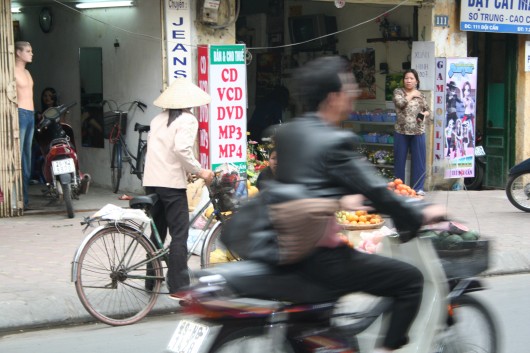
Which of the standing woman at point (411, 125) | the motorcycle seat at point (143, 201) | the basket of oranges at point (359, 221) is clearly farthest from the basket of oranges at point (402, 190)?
the standing woman at point (411, 125)

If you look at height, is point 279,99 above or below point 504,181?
above

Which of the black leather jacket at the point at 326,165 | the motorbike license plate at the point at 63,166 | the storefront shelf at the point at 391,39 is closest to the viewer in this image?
the black leather jacket at the point at 326,165

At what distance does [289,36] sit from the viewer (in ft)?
56.0

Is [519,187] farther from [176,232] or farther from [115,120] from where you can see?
[176,232]

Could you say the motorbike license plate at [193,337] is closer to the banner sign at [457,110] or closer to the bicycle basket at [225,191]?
the bicycle basket at [225,191]

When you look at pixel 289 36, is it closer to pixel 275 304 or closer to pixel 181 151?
pixel 181 151

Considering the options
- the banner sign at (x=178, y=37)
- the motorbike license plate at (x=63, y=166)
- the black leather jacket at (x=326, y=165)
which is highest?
the banner sign at (x=178, y=37)

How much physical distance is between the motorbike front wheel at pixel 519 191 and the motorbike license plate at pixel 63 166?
6.15 meters

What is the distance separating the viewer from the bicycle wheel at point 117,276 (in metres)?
7.17

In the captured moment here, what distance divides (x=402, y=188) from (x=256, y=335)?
5318 mm

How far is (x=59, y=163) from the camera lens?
1148cm

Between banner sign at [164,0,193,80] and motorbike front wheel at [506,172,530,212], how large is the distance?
4.86 meters

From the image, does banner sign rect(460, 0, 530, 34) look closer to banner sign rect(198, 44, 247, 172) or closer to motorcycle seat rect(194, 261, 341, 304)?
banner sign rect(198, 44, 247, 172)

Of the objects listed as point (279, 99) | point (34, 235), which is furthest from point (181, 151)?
point (279, 99)
